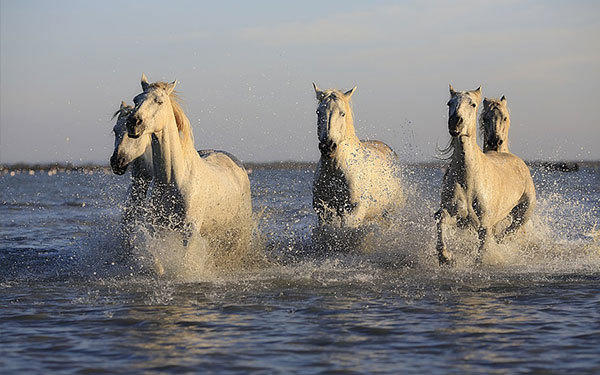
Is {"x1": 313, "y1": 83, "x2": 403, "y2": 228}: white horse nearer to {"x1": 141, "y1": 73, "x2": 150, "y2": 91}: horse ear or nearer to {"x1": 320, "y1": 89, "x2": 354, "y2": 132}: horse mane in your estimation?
{"x1": 320, "y1": 89, "x2": 354, "y2": 132}: horse mane

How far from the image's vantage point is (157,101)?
8.09m

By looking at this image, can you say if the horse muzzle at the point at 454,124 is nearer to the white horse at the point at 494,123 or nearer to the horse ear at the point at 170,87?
the white horse at the point at 494,123

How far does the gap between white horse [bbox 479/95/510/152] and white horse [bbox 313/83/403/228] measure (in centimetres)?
166

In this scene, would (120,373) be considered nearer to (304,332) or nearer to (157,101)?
(304,332)

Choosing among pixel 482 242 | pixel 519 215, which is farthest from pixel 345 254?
pixel 519 215

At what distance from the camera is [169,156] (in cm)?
829

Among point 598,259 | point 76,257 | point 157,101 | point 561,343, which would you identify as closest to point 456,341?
point 561,343

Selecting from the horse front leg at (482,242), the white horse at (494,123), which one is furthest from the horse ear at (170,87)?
the white horse at (494,123)

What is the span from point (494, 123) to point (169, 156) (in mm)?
5026

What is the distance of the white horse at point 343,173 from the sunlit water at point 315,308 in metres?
0.44

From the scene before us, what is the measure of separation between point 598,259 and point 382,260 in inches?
111

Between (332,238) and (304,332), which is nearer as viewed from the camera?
(304,332)

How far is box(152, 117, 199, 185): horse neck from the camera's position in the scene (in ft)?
27.1

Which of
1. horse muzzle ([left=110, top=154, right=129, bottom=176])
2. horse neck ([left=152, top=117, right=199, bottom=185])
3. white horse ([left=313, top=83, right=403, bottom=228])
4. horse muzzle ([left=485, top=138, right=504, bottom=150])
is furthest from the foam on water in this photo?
horse muzzle ([left=485, top=138, right=504, bottom=150])
